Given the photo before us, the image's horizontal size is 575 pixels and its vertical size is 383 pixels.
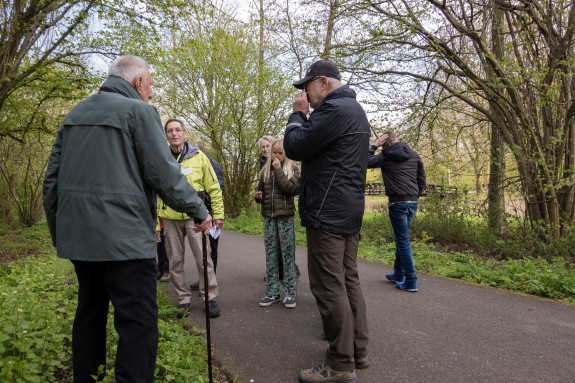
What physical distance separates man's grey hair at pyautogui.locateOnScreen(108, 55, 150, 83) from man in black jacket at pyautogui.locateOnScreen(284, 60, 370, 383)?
115cm

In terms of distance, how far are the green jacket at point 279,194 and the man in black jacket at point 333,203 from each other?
4.43ft

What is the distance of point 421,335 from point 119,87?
10.9 ft

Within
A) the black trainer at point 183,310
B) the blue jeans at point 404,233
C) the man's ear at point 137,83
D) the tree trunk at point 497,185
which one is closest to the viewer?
the man's ear at point 137,83

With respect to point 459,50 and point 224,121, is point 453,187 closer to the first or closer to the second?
point 459,50

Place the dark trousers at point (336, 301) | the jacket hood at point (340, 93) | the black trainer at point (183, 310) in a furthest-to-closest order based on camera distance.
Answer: the black trainer at point (183, 310)
the jacket hood at point (340, 93)
the dark trousers at point (336, 301)

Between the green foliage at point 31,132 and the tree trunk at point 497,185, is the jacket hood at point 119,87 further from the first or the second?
the green foliage at point 31,132

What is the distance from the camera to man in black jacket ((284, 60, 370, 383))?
2658mm

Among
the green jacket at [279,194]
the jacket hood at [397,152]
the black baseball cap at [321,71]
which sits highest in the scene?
the black baseball cap at [321,71]

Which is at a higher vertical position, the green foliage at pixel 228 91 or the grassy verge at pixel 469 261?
the green foliage at pixel 228 91

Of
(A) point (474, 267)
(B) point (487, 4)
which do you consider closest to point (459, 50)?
(B) point (487, 4)

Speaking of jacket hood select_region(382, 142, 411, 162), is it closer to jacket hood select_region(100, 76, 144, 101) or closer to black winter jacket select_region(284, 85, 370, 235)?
black winter jacket select_region(284, 85, 370, 235)

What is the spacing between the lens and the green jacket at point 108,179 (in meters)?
2.04

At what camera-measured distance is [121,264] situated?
2080 mm

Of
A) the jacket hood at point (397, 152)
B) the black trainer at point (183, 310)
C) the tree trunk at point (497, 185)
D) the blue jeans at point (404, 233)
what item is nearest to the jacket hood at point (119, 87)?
the black trainer at point (183, 310)
